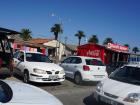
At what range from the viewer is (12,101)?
13.4 ft

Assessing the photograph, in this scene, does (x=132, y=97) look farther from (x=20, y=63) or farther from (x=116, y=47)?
(x=116, y=47)

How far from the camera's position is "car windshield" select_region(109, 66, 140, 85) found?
8.51m

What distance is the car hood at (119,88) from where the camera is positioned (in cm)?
768

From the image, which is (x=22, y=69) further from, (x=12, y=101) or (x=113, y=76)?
(x=12, y=101)

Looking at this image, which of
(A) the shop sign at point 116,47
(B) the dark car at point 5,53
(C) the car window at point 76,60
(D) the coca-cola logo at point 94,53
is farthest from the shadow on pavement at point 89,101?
(A) the shop sign at point 116,47

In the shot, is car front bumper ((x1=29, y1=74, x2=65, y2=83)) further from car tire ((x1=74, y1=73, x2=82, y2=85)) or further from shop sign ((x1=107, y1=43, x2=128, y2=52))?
shop sign ((x1=107, y1=43, x2=128, y2=52))

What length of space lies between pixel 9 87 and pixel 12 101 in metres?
0.77

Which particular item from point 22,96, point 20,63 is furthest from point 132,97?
point 20,63

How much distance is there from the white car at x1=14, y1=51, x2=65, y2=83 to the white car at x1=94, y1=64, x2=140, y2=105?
13.3 feet

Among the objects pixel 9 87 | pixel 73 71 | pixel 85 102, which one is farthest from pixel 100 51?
pixel 9 87

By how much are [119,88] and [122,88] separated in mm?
86

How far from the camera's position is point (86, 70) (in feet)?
47.4

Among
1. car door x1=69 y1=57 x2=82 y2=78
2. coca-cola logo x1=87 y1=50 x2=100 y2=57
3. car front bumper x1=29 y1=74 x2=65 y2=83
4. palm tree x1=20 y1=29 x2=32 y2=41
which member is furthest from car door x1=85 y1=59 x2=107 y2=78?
palm tree x1=20 y1=29 x2=32 y2=41

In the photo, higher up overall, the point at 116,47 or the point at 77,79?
the point at 116,47
